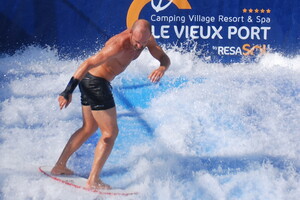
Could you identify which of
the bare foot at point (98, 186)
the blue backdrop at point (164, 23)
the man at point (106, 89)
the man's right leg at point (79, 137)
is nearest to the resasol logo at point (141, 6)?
the blue backdrop at point (164, 23)

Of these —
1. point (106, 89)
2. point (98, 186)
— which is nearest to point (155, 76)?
point (106, 89)

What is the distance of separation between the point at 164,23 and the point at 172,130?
10.0 ft

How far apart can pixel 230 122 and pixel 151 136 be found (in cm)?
100

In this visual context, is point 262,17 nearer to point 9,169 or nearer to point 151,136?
point 151,136

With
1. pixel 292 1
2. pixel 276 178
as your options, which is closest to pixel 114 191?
pixel 276 178

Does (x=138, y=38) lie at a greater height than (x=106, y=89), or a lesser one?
greater

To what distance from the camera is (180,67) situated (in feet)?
25.2

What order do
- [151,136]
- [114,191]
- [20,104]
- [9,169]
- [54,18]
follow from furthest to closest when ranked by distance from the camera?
[54,18] → [20,104] → [151,136] → [9,169] → [114,191]

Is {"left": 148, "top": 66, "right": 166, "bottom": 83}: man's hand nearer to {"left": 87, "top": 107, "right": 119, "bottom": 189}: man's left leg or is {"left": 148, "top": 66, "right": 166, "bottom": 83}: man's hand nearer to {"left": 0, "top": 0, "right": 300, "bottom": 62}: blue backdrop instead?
{"left": 87, "top": 107, "right": 119, "bottom": 189}: man's left leg

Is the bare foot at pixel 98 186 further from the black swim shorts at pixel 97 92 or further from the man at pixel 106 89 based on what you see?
the black swim shorts at pixel 97 92

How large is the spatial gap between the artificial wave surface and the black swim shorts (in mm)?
701

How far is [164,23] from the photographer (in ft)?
25.6

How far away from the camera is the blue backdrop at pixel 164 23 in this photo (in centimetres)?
761

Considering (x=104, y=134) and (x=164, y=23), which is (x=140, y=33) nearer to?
(x=104, y=134)
